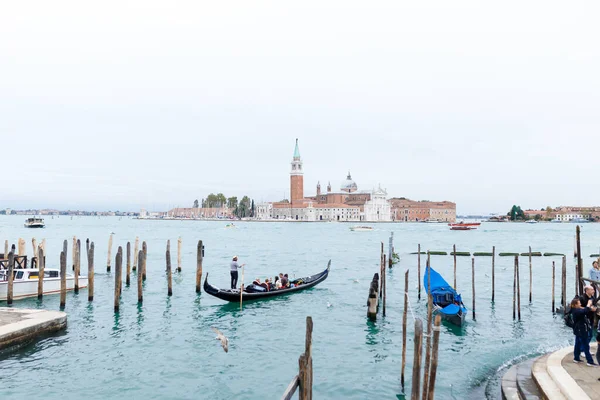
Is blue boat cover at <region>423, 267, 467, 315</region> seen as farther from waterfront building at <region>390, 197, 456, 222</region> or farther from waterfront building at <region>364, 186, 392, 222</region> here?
waterfront building at <region>390, 197, 456, 222</region>

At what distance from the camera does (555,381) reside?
Answer: 509cm

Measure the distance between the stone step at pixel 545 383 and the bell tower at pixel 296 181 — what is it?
9878 cm

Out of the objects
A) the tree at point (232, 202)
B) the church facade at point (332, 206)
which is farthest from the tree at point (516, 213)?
the tree at point (232, 202)

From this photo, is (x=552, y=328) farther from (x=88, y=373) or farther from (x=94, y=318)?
(x=94, y=318)

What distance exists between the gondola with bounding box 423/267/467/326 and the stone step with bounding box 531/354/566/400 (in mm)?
3821

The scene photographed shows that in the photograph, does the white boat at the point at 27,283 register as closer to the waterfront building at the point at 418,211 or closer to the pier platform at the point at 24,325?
the pier platform at the point at 24,325

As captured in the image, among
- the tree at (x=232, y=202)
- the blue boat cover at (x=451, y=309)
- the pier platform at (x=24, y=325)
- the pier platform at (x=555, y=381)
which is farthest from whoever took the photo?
the tree at (x=232, y=202)

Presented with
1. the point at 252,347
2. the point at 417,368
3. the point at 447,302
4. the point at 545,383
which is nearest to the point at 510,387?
the point at 545,383

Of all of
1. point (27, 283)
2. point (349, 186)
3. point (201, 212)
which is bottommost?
point (27, 283)

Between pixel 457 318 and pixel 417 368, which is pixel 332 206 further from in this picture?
pixel 417 368

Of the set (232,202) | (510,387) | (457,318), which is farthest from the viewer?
(232,202)

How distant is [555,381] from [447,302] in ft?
18.5

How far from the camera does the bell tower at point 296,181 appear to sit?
4112 inches

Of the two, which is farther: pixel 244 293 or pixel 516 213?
pixel 516 213
